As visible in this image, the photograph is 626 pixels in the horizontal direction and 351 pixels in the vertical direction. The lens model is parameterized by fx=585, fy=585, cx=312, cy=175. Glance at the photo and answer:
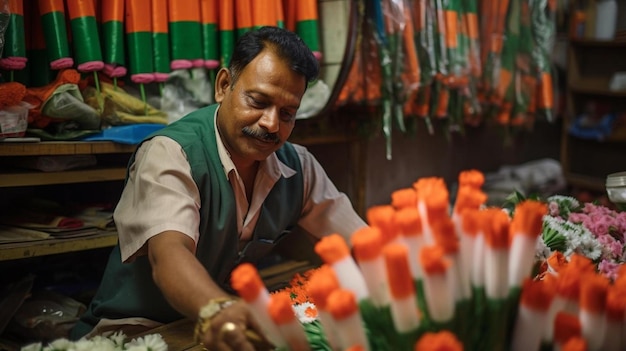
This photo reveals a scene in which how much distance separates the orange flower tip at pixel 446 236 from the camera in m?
0.76

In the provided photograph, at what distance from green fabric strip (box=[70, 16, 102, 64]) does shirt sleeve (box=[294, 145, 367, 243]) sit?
82 cm

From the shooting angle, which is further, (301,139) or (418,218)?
(301,139)

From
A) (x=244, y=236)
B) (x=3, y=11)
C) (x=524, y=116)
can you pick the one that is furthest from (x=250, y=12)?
(x=524, y=116)

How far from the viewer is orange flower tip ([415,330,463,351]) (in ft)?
2.28

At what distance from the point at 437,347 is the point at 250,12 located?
1936mm

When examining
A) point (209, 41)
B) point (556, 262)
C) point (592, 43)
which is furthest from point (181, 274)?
point (592, 43)

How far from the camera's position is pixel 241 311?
85 centimetres

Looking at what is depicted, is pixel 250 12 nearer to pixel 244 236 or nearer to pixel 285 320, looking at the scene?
pixel 244 236

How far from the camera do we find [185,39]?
7.39 feet

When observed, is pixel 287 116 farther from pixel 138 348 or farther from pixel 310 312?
pixel 138 348

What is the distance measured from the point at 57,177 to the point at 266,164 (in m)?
0.79

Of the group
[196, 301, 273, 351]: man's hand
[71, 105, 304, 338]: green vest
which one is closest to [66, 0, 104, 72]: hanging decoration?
[71, 105, 304, 338]: green vest

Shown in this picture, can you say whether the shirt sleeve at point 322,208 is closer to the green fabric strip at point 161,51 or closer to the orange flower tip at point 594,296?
the green fabric strip at point 161,51

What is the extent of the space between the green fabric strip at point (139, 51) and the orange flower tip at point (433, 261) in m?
1.71
